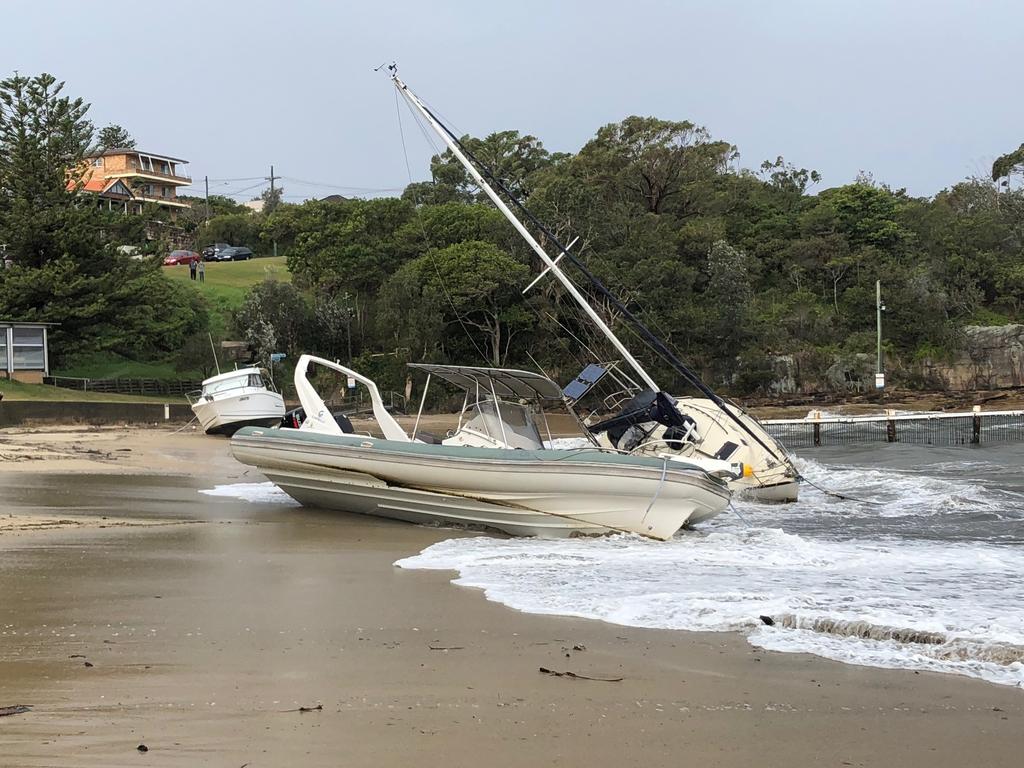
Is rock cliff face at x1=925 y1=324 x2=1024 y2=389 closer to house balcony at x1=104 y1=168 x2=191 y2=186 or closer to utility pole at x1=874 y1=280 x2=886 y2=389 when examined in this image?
utility pole at x1=874 y1=280 x2=886 y2=389

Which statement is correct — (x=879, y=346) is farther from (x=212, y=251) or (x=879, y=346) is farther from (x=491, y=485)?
(x=212, y=251)

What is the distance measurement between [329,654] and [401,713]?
3.89 ft

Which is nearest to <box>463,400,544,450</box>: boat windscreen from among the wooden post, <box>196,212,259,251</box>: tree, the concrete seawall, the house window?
the concrete seawall

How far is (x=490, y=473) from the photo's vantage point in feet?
37.5

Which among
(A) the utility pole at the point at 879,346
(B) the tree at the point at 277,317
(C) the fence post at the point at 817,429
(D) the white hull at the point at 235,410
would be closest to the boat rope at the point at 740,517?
(C) the fence post at the point at 817,429

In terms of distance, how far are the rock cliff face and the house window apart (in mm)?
37794

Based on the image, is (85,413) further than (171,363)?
No

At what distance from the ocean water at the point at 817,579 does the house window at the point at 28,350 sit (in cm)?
2495

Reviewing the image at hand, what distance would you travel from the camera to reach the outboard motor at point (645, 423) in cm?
1401

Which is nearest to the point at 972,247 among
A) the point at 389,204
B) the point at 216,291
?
the point at 389,204

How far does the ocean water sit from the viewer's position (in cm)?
635

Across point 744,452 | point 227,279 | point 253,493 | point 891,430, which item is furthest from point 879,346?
point 227,279

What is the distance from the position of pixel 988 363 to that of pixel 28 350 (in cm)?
4058

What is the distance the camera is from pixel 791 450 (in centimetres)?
2605
